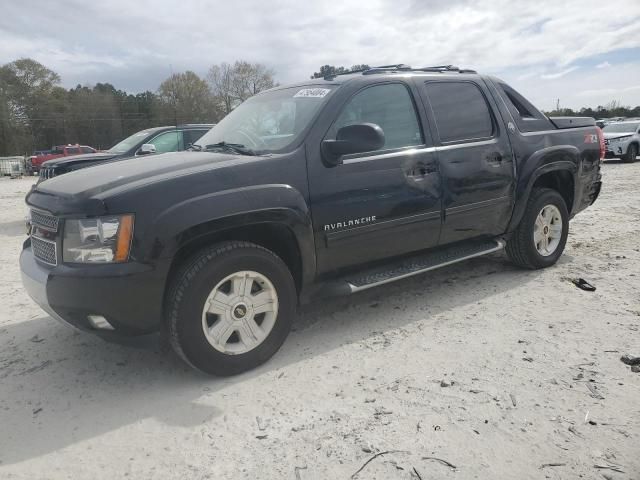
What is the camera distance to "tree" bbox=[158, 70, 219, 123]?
5728cm

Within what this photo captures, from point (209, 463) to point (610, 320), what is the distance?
3.03m

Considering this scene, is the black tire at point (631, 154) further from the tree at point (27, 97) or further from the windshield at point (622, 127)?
the tree at point (27, 97)

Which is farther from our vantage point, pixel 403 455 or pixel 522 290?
pixel 522 290

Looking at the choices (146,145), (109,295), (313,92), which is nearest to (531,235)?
(313,92)

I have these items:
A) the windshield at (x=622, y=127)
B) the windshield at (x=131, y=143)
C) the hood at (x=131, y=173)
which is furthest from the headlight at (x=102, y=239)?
the windshield at (x=622, y=127)

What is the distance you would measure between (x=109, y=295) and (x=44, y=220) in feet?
2.44

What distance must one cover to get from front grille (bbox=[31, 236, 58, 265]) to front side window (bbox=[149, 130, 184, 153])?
19.1 ft

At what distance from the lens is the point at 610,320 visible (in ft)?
11.7

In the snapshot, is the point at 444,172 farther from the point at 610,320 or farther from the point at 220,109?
the point at 220,109

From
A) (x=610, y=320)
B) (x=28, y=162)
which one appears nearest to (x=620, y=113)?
(x=28, y=162)

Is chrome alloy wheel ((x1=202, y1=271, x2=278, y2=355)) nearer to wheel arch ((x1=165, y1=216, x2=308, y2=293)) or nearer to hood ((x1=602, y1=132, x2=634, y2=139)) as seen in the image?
wheel arch ((x1=165, y1=216, x2=308, y2=293))

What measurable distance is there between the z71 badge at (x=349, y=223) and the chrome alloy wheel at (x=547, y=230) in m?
2.13

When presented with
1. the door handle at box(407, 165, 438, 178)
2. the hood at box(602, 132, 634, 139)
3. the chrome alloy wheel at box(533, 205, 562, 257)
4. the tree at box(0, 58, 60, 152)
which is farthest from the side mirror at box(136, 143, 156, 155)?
the tree at box(0, 58, 60, 152)

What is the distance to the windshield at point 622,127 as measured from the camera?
18922 millimetres
